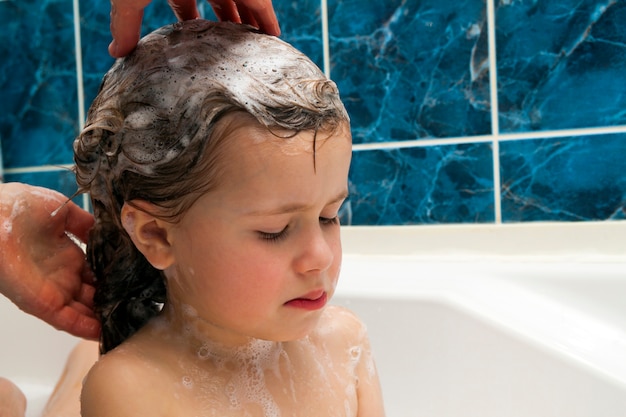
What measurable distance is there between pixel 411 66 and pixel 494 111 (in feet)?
0.66

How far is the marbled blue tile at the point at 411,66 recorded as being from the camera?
1420 mm

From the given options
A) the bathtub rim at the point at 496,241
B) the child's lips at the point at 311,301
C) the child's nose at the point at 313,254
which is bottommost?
the bathtub rim at the point at 496,241

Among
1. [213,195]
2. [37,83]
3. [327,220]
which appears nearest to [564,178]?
[327,220]

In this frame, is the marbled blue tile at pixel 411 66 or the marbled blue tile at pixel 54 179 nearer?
the marbled blue tile at pixel 411 66

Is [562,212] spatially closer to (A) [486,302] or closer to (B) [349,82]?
(A) [486,302]

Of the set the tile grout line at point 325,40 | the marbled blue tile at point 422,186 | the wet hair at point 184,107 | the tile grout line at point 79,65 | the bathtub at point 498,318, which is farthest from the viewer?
the tile grout line at point 79,65

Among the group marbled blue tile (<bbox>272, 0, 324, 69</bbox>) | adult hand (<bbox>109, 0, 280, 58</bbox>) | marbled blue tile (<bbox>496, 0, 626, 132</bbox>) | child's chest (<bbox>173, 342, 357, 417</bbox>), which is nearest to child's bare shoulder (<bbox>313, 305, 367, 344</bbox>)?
child's chest (<bbox>173, 342, 357, 417</bbox>)

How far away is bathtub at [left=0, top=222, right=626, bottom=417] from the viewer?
1143 millimetres

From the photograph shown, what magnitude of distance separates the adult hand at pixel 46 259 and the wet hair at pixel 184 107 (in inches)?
5.0

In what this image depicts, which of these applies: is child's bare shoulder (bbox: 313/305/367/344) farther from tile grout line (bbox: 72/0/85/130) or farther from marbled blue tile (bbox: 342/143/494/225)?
tile grout line (bbox: 72/0/85/130)

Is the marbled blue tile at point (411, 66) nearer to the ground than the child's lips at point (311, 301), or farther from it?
farther from it

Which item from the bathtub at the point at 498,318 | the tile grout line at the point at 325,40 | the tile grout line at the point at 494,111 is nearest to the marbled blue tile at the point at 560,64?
the tile grout line at the point at 494,111

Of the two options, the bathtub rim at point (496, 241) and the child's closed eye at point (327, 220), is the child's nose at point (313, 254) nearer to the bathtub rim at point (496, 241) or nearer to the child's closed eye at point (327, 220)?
the child's closed eye at point (327, 220)

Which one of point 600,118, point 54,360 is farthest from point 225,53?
point 54,360
